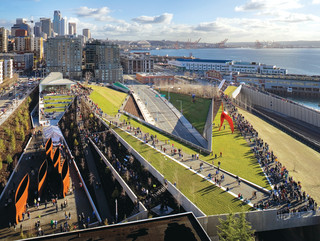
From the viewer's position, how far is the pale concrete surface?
21542 millimetres

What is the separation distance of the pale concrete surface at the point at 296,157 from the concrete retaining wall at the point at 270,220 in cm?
298

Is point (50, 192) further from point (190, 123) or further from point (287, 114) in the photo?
point (287, 114)

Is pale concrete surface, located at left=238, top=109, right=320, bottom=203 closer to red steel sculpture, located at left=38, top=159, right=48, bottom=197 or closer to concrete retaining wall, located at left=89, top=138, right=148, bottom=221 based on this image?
concrete retaining wall, located at left=89, top=138, right=148, bottom=221

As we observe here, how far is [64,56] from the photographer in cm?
6769

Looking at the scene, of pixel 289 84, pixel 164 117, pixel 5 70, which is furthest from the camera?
pixel 289 84

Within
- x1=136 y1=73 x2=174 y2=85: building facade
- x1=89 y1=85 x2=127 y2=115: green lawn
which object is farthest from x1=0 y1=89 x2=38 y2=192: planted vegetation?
x1=136 y1=73 x2=174 y2=85: building facade

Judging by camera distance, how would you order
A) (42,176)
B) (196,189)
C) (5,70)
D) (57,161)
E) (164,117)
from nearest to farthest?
1. (196,189)
2. (42,176)
3. (57,161)
4. (164,117)
5. (5,70)

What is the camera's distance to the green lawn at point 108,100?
3898 cm

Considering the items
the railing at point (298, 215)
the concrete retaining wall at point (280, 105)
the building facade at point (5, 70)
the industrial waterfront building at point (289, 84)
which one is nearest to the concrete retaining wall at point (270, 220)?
the railing at point (298, 215)

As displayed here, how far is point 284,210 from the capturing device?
16.3 meters

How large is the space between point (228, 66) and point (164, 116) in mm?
57982

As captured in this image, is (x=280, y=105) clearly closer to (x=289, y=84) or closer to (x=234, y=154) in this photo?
(x=289, y=84)

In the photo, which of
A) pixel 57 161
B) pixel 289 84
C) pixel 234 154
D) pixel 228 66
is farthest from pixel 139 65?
pixel 57 161

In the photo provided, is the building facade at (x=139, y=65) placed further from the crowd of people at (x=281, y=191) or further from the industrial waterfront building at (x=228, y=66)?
the crowd of people at (x=281, y=191)
